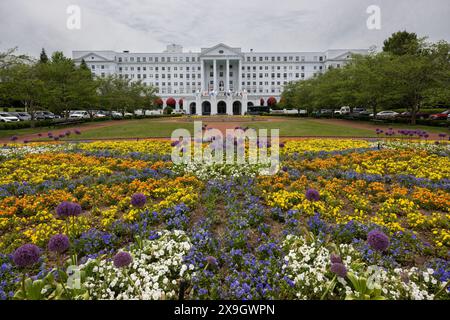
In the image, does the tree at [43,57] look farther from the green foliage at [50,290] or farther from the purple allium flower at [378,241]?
the purple allium flower at [378,241]

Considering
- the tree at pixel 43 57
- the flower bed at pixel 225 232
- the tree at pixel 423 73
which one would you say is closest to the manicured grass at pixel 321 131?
the tree at pixel 423 73

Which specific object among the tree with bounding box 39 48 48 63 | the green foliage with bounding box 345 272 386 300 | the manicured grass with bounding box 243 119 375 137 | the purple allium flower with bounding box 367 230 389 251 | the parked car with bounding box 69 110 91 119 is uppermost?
the tree with bounding box 39 48 48 63

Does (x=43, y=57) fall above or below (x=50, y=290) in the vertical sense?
above

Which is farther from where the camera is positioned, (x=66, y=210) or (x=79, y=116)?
(x=79, y=116)

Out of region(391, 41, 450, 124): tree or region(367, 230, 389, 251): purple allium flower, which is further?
region(391, 41, 450, 124): tree

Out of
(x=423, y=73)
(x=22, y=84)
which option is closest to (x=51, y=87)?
(x=22, y=84)

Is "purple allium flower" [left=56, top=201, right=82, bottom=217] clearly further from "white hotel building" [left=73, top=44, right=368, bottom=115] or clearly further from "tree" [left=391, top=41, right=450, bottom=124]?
"white hotel building" [left=73, top=44, right=368, bottom=115]

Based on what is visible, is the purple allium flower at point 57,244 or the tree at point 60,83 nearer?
the purple allium flower at point 57,244

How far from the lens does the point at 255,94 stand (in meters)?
104

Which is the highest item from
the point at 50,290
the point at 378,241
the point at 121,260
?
the point at 378,241

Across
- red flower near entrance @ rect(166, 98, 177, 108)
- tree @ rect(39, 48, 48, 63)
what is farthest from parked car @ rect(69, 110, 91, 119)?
red flower near entrance @ rect(166, 98, 177, 108)

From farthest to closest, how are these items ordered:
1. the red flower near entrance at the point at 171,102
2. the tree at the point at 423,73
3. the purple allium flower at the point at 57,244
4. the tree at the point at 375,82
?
the red flower near entrance at the point at 171,102 < the tree at the point at 375,82 < the tree at the point at 423,73 < the purple allium flower at the point at 57,244

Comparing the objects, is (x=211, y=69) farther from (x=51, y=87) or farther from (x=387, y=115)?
(x=51, y=87)
